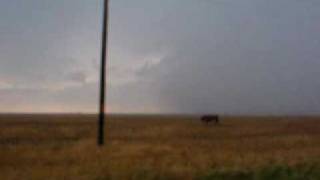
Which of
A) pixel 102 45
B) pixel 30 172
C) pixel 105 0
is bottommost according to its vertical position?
pixel 30 172

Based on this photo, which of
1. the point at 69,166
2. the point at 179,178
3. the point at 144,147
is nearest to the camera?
the point at 179,178

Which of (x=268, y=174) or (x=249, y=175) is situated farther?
(x=249, y=175)

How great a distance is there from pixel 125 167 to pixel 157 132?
1129 inches

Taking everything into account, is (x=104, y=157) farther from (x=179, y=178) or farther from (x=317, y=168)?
(x=317, y=168)

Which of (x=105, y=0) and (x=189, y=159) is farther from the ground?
(x=105, y=0)

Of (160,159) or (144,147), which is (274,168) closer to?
(160,159)

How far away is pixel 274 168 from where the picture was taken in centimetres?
1959

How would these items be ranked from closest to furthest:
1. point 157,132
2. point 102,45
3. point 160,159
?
point 160,159 → point 102,45 → point 157,132

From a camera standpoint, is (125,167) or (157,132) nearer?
(125,167)

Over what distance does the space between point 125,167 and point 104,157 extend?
453 cm

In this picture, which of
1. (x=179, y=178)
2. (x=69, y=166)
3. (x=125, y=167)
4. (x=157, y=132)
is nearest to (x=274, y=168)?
(x=179, y=178)

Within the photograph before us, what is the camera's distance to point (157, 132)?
1977 inches

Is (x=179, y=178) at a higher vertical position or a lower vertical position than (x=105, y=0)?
lower

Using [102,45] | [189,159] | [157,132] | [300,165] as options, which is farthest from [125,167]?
[157,132]
